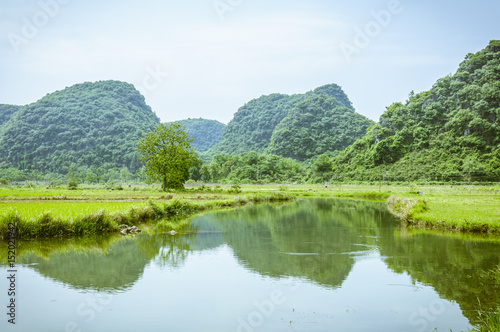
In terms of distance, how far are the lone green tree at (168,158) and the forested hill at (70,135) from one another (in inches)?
2122

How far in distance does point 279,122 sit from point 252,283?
A: 136 m

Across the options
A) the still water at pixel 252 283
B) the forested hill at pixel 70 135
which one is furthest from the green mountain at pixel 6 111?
the still water at pixel 252 283

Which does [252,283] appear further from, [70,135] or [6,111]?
[6,111]

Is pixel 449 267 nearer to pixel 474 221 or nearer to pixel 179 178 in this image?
pixel 474 221

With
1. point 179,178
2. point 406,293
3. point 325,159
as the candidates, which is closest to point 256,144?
point 325,159

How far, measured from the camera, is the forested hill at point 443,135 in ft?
199

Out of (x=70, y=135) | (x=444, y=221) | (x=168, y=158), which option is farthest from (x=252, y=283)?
(x=70, y=135)

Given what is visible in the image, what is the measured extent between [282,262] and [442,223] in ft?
31.5

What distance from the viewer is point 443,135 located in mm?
68500

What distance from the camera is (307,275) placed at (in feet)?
37.6

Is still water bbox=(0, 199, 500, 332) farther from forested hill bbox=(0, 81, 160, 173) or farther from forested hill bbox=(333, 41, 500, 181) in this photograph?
forested hill bbox=(0, 81, 160, 173)

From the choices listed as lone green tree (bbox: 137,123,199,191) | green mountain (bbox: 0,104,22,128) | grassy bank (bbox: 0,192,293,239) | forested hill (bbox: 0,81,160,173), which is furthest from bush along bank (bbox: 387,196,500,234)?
green mountain (bbox: 0,104,22,128)

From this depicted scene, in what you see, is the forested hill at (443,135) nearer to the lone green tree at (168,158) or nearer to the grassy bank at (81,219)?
the lone green tree at (168,158)

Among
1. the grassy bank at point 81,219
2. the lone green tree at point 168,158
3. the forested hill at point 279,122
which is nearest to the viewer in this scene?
the grassy bank at point 81,219
